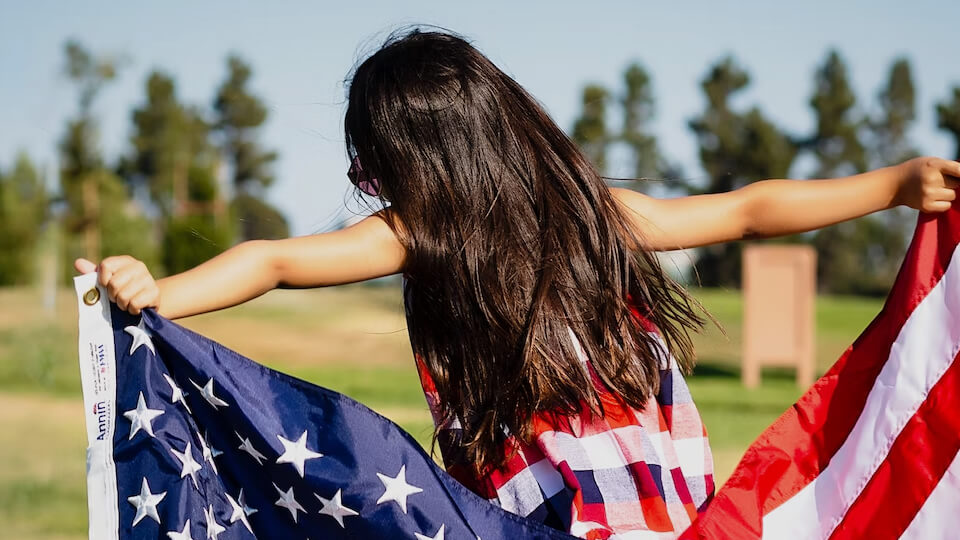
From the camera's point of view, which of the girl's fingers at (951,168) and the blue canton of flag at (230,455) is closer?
the blue canton of flag at (230,455)

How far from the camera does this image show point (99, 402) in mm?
2332

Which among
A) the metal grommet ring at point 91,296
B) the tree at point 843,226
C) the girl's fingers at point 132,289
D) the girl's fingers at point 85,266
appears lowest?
the tree at point 843,226

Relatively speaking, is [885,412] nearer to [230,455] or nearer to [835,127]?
[230,455]

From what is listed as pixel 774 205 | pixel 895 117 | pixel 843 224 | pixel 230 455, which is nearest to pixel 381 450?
pixel 230 455

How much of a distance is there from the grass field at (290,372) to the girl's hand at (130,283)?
0.59 metres

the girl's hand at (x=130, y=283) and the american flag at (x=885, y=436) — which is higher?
the girl's hand at (x=130, y=283)

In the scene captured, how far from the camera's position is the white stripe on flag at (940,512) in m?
2.38

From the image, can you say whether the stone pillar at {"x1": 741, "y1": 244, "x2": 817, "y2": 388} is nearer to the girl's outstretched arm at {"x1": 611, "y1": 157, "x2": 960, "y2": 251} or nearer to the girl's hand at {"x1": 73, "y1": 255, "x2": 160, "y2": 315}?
the girl's outstretched arm at {"x1": 611, "y1": 157, "x2": 960, "y2": 251}

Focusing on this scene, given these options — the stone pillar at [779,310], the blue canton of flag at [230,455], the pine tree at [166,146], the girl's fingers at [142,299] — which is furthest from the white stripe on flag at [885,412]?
the pine tree at [166,146]

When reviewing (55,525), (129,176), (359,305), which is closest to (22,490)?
(55,525)

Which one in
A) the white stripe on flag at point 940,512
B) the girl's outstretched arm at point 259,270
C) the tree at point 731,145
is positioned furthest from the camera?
the tree at point 731,145

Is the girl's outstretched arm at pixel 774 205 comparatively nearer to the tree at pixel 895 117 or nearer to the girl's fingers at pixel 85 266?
the girl's fingers at pixel 85 266

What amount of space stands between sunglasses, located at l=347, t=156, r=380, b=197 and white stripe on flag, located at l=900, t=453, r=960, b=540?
1.47 m

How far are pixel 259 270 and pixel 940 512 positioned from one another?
165 cm
